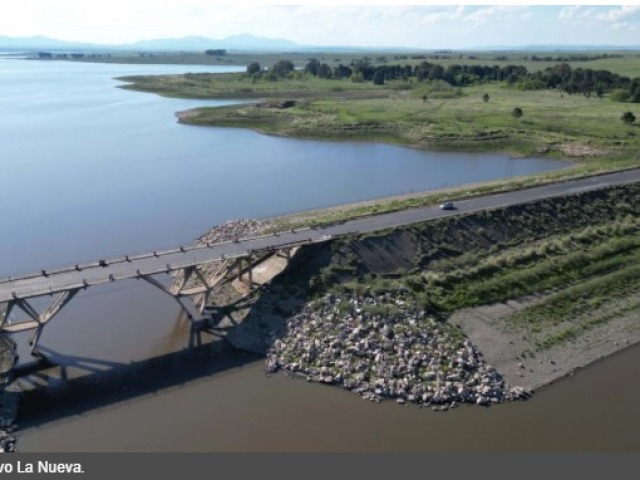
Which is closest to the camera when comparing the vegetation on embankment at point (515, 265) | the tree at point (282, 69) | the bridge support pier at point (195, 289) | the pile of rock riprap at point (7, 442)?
the pile of rock riprap at point (7, 442)

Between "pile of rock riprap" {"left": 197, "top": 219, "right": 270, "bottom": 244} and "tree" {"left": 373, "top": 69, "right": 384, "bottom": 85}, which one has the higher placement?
"pile of rock riprap" {"left": 197, "top": 219, "right": 270, "bottom": 244}

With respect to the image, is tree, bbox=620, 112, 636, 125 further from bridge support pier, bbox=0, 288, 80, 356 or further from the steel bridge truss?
bridge support pier, bbox=0, 288, 80, 356

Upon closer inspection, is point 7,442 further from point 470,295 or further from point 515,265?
point 515,265

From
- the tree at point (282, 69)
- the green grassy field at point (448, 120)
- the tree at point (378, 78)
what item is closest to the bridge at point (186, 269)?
the green grassy field at point (448, 120)

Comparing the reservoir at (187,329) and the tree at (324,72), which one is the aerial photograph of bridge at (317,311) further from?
the tree at (324,72)

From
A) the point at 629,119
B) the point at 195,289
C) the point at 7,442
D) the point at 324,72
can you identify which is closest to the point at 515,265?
the point at 195,289

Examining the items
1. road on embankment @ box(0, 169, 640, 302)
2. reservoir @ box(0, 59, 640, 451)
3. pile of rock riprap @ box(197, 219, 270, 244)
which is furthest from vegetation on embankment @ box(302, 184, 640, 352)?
pile of rock riprap @ box(197, 219, 270, 244)

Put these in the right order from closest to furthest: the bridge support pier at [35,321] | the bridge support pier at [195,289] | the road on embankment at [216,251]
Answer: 1. the bridge support pier at [35,321]
2. the road on embankment at [216,251]
3. the bridge support pier at [195,289]
